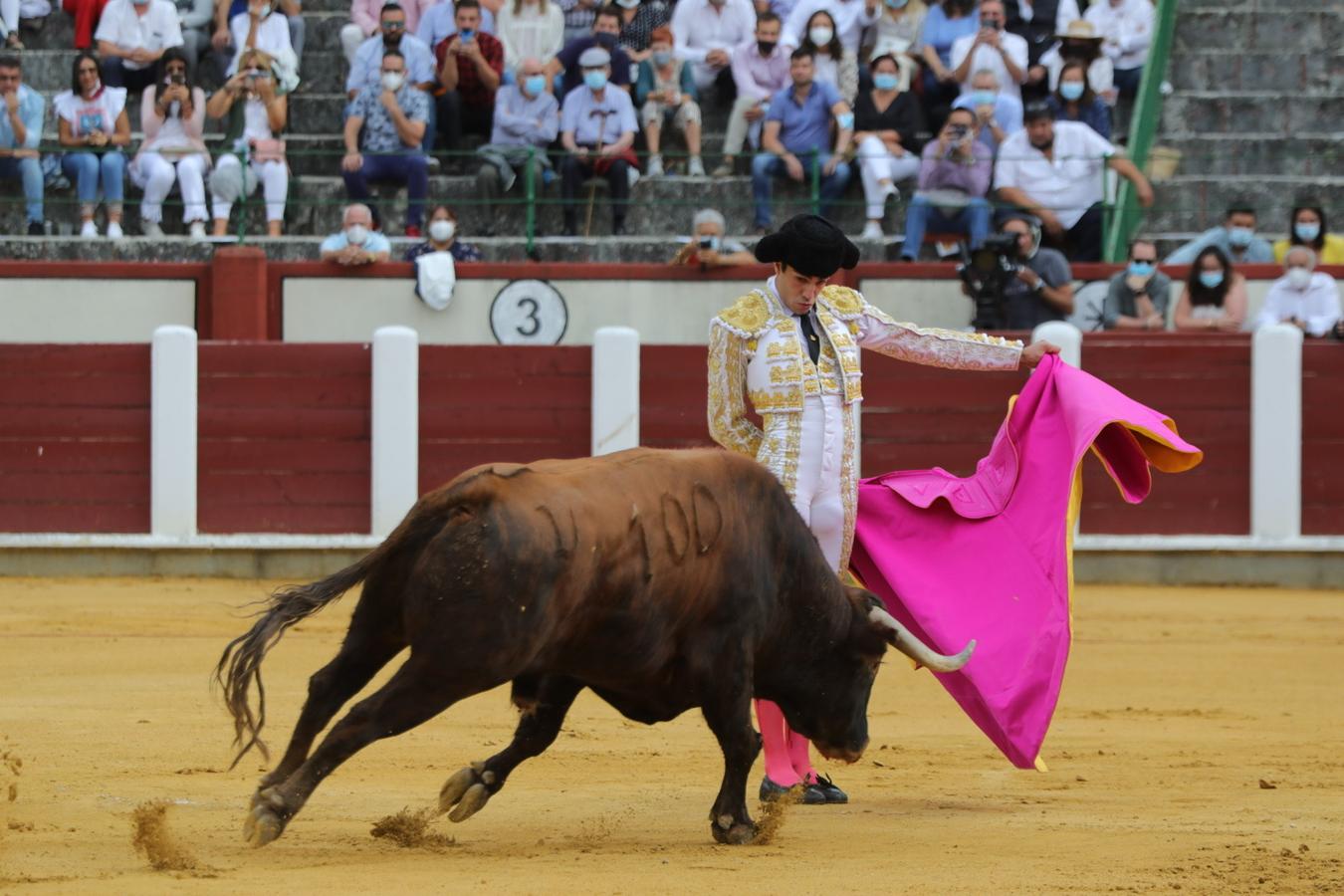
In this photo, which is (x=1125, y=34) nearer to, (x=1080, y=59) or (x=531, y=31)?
(x=1080, y=59)

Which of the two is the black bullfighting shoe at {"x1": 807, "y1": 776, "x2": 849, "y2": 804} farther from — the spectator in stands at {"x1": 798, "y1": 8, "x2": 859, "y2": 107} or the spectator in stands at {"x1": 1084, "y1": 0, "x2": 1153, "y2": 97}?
the spectator in stands at {"x1": 1084, "y1": 0, "x2": 1153, "y2": 97}

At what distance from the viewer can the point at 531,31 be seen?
11.6 meters

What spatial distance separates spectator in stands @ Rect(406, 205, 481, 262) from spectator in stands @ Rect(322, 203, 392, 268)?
19cm

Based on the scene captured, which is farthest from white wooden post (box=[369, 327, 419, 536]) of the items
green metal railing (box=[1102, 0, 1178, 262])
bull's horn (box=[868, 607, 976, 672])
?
bull's horn (box=[868, 607, 976, 672])

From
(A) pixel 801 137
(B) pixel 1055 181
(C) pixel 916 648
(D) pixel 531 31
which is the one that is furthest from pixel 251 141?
(C) pixel 916 648

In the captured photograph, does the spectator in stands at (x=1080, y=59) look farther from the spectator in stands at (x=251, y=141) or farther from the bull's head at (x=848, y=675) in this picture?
the bull's head at (x=848, y=675)

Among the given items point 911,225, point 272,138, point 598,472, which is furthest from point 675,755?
point 272,138

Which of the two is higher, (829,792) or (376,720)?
(376,720)

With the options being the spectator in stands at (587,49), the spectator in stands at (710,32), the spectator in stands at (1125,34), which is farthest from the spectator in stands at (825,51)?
the spectator in stands at (1125,34)

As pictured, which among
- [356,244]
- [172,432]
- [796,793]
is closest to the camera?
[796,793]

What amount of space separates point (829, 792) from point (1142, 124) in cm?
770

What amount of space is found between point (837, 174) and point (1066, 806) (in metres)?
6.65

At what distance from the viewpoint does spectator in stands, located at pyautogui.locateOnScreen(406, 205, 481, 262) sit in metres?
10.7

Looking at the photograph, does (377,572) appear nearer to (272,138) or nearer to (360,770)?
(360,770)
